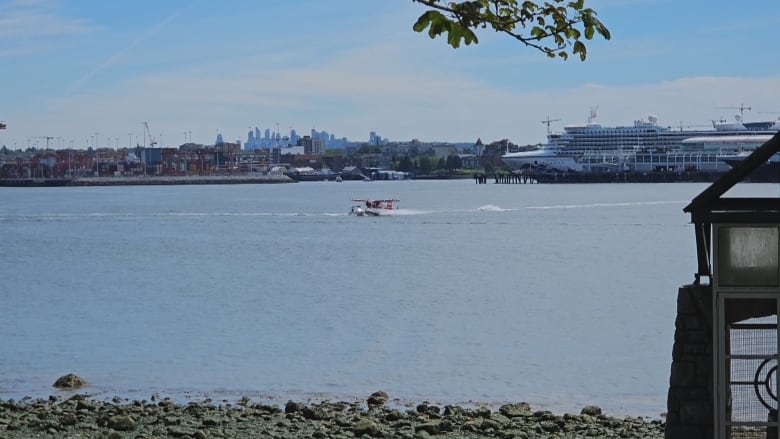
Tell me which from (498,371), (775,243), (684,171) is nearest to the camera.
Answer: (775,243)

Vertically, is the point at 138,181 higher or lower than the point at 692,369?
lower

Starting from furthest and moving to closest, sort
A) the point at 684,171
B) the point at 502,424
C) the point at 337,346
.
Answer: the point at 684,171 < the point at 337,346 < the point at 502,424

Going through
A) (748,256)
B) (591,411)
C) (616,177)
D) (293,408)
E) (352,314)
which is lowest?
(352,314)

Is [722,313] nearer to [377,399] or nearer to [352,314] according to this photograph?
[377,399]

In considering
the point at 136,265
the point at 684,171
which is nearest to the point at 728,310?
the point at 136,265

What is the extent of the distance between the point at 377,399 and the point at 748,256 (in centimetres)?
798

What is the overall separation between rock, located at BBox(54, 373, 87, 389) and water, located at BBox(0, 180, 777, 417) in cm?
17

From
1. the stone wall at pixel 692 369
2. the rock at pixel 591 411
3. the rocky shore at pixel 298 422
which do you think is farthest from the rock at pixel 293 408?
the stone wall at pixel 692 369

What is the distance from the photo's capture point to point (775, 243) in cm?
627

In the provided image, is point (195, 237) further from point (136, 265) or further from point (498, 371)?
point (498, 371)

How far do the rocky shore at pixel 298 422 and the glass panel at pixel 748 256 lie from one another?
440 centimetres

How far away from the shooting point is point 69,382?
1545 centimetres

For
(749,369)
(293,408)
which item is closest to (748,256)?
(749,369)

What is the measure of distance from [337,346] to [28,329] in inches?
242
